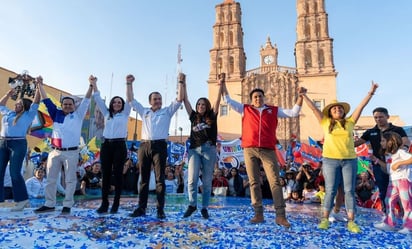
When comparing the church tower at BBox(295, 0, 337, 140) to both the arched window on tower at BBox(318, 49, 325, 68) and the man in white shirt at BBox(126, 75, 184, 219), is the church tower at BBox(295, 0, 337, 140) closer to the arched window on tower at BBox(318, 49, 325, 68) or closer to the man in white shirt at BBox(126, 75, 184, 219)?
the arched window on tower at BBox(318, 49, 325, 68)

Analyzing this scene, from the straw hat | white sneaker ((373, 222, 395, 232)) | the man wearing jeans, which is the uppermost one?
the straw hat

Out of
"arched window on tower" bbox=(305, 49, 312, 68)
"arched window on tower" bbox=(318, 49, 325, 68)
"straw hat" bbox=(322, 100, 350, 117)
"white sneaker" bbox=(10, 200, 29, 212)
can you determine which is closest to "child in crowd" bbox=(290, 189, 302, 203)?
"straw hat" bbox=(322, 100, 350, 117)

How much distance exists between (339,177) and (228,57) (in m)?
30.8

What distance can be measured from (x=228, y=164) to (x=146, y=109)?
9.17 m

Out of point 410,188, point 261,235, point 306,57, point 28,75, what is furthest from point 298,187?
point 306,57

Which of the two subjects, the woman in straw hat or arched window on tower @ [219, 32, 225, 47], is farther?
arched window on tower @ [219, 32, 225, 47]

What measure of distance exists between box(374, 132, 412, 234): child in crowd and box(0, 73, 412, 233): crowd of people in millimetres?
12

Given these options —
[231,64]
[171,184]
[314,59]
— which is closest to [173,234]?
[171,184]

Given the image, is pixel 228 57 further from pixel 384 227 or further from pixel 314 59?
pixel 384 227

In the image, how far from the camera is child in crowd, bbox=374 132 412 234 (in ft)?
11.7

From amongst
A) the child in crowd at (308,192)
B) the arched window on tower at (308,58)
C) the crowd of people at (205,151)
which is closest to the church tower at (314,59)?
the arched window on tower at (308,58)

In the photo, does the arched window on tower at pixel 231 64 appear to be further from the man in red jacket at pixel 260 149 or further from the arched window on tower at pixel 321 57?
the man in red jacket at pixel 260 149

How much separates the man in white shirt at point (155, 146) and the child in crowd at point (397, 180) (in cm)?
292

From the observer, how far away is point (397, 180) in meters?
3.75
